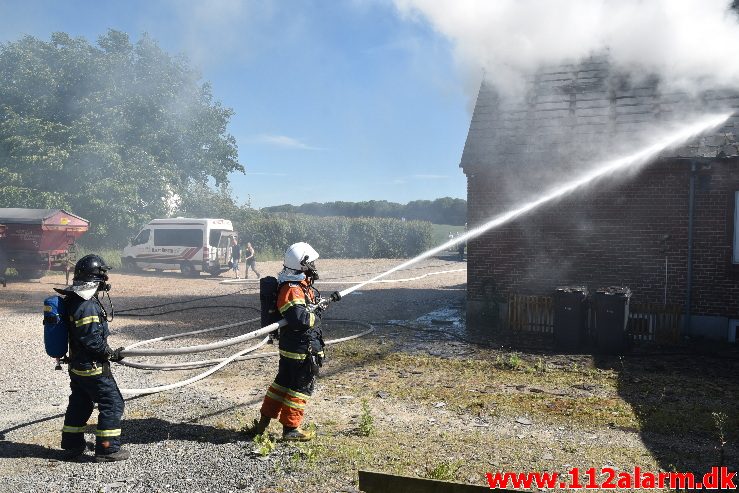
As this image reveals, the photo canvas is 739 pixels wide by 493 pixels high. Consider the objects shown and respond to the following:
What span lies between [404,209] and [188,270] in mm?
36434

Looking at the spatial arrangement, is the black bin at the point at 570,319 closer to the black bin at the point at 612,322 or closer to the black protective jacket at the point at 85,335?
the black bin at the point at 612,322

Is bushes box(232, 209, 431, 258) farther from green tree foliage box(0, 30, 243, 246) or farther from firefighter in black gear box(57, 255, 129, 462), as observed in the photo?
firefighter in black gear box(57, 255, 129, 462)

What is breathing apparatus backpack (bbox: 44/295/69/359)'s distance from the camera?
4.74 meters

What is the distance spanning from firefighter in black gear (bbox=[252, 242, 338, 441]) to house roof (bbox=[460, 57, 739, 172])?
6.94 meters

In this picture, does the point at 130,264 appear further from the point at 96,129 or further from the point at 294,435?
the point at 294,435

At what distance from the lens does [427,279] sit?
22.0m

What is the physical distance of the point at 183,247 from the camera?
22.3 metres

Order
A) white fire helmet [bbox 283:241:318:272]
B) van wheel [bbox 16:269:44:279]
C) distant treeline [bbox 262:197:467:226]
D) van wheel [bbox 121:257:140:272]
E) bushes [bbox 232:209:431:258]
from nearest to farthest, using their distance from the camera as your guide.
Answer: white fire helmet [bbox 283:241:318:272] → van wheel [bbox 16:269:44:279] → van wheel [bbox 121:257:140:272] → bushes [bbox 232:209:431:258] → distant treeline [bbox 262:197:467:226]

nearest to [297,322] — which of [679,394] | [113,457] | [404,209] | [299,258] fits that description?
[299,258]

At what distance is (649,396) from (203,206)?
3079cm

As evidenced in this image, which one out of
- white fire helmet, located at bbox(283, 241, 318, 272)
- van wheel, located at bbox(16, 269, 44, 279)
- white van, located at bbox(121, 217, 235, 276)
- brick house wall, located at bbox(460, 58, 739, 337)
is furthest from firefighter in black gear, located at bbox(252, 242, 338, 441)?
white van, located at bbox(121, 217, 235, 276)

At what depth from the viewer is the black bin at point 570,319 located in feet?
31.0

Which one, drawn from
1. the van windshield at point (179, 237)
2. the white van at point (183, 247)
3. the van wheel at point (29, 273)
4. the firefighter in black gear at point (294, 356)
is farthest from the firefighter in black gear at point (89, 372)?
the van windshield at point (179, 237)

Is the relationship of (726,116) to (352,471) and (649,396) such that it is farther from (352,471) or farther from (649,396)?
(352,471)
